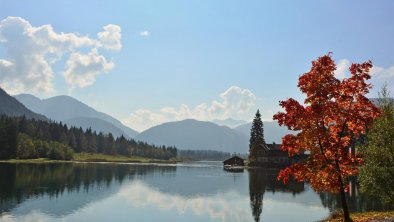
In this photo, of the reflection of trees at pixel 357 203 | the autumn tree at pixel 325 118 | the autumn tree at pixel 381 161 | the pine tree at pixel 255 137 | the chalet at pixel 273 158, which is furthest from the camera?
the pine tree at pixel 255 137

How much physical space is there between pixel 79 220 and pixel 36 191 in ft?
96.7

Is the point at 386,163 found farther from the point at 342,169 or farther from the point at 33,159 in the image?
the point at 33,159

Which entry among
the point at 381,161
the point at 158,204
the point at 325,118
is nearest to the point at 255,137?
the point at 158,204

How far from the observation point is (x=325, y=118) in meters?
30.3

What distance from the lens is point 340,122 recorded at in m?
30.8

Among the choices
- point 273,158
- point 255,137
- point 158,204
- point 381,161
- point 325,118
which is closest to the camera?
point 325,118

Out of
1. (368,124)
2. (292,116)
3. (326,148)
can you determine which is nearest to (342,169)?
(326,148)

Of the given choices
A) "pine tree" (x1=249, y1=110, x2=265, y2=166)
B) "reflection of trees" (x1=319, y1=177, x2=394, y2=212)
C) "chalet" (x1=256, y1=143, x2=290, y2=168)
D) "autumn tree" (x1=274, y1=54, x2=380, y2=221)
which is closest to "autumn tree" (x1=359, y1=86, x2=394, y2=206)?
"autumn tree" (x1=274, y1=54, x2=380, y2=221)

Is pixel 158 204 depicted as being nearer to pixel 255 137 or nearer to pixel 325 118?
pixel 325 118

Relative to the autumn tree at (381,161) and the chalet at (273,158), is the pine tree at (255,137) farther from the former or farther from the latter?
the autumn tree at (381,161)

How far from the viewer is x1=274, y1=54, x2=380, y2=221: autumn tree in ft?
96.7

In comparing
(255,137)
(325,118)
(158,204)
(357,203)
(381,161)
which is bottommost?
(158,204)

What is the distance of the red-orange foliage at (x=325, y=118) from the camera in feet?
96.7

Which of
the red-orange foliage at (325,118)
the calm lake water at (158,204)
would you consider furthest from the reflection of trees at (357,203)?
the red-orange foliage at (325,118)
